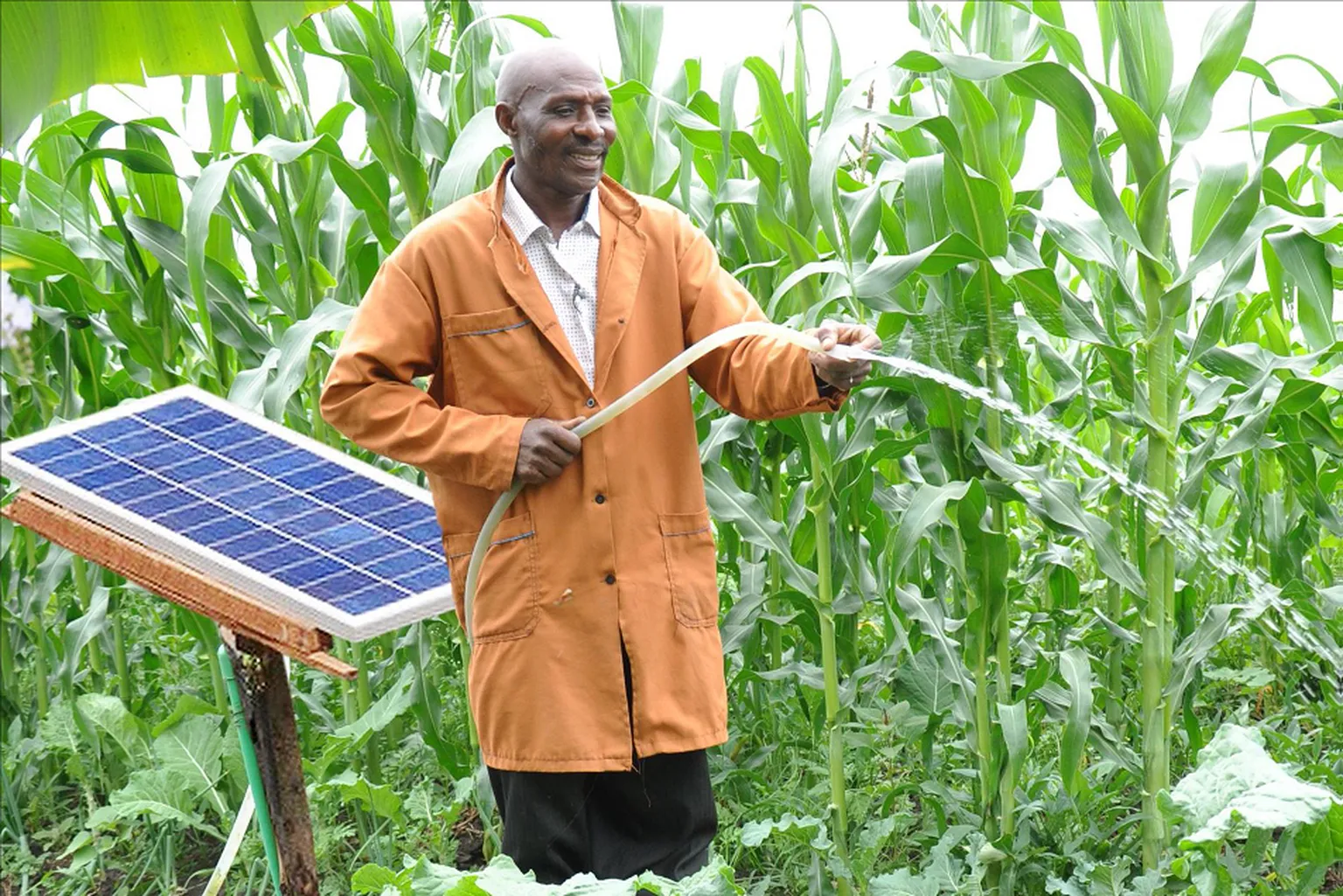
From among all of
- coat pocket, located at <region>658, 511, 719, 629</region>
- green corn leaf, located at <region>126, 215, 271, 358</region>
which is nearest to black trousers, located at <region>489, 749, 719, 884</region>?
coat pocket, located at <region>658, 511, 719, 629</region>

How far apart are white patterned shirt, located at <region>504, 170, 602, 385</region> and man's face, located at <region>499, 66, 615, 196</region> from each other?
13 cm

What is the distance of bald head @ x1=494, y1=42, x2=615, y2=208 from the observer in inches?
112

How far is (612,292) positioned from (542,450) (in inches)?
13.7

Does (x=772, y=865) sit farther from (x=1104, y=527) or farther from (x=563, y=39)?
(x=563, y=39)

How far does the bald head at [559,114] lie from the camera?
2.86 metres

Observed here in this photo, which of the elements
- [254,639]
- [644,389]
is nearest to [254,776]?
[254,639]

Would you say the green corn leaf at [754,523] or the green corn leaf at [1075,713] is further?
the green corn leaf at [754,523]

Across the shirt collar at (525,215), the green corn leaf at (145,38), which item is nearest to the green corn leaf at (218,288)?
the shirt collar at (525,215)

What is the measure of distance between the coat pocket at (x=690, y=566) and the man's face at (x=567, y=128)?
67cm

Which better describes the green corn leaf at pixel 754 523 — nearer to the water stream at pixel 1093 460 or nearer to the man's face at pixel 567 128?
the water stream at pixel 1093 460

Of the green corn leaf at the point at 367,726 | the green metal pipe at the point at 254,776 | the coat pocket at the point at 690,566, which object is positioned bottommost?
the green corn leaf at the point at 367,726

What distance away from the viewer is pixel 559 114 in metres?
2.87

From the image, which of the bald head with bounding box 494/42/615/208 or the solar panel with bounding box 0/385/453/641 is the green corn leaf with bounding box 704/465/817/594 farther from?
the bald head with bounding box 494/42/615/208

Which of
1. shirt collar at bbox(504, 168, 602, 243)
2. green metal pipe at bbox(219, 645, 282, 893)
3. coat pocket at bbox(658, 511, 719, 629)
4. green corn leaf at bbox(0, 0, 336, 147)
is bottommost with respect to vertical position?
green metal pipe at bbox(219, 645, 282, 893)
